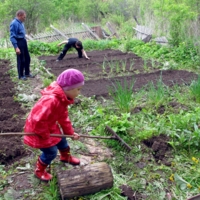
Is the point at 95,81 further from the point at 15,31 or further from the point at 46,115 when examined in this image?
the point at 46,115

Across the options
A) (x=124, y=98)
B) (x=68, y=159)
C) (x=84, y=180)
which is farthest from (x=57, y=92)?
(x=124, y=98)

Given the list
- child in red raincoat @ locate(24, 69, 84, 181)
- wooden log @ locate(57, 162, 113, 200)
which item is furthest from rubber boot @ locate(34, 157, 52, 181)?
wooden log @ locate(57, 162, 113, 200)

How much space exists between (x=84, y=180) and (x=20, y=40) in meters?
4.73

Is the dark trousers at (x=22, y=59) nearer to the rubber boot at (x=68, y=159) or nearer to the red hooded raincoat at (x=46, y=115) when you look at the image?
the rubber boot at (x=68, y=159)

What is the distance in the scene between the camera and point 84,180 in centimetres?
284

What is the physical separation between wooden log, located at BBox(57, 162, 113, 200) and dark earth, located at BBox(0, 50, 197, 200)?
282 millimetres

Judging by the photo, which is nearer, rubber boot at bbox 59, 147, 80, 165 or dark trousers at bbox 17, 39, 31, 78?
rubber boot at bbox 59, 147, 80, 165

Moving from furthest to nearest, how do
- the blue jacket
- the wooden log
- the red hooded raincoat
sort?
the blue jacket
the wooden log
the red hooded raincoat

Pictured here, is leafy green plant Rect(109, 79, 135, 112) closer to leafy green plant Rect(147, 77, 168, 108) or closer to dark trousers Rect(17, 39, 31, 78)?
leafy green plant Rect(147, 77, 168, 108)

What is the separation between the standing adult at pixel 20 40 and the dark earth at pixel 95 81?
0.52m

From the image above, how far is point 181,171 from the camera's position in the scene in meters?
3.39

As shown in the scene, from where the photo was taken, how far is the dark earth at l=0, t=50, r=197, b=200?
3.71 m

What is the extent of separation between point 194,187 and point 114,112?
6.92 feet

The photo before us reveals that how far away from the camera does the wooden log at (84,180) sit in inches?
109
